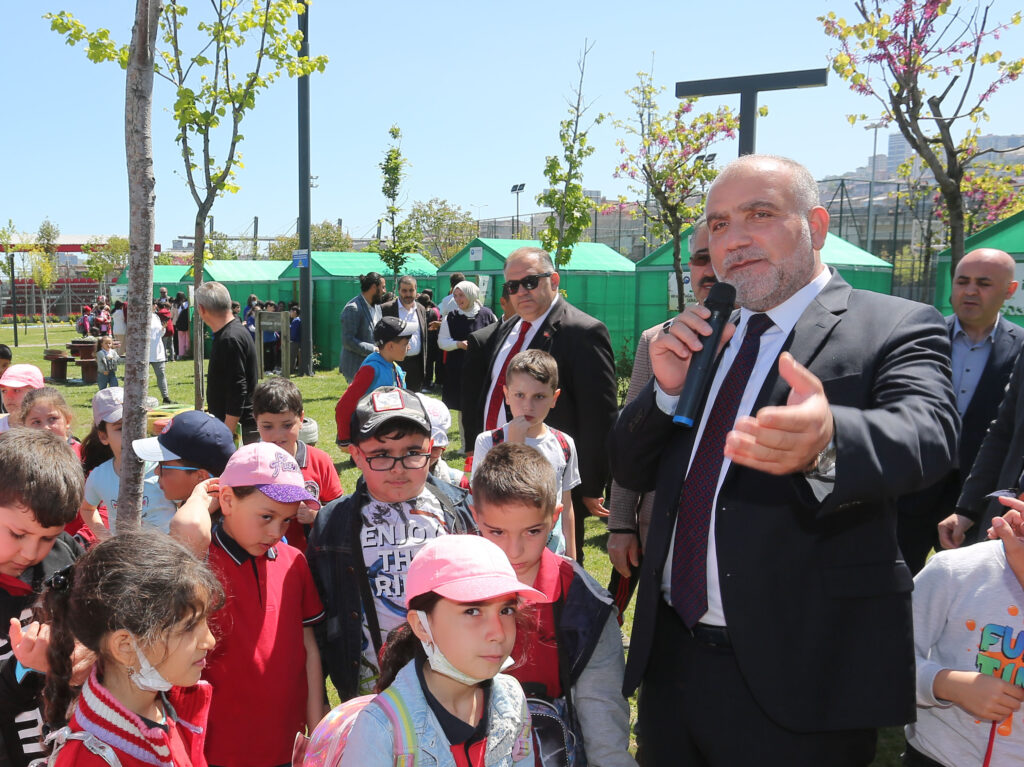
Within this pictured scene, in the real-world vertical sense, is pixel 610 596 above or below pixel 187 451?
below

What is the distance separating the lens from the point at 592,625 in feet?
7.55

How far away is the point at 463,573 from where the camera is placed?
6.11 feet

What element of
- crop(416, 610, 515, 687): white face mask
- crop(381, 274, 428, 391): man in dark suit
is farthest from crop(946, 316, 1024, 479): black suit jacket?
crop(381, 274, 428, 391): man in dark suit

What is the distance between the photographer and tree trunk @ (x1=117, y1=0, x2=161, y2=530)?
2.84m

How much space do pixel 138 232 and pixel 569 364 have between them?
Answer: 94.2 inches

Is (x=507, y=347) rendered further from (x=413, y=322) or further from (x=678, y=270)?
(x=678, y=270)

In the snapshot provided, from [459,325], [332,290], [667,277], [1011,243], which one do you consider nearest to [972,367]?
[1011,243]

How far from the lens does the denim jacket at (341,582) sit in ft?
8.84

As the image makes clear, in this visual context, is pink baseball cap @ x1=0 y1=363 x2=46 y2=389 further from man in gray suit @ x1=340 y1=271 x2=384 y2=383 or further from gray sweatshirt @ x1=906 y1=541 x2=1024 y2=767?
gray sweatshirt @ x1=906 y1=541 x2=1024 y2=767

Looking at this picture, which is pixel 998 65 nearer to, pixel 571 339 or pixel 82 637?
pixel 571 339

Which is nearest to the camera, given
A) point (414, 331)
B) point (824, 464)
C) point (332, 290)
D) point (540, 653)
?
point (824, 464)

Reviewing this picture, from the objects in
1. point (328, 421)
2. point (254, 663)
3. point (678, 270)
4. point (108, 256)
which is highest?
point (108, 256)

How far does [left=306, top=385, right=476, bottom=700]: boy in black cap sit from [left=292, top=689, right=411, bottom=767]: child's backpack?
0.76m

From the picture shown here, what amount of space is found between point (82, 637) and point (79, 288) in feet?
215
